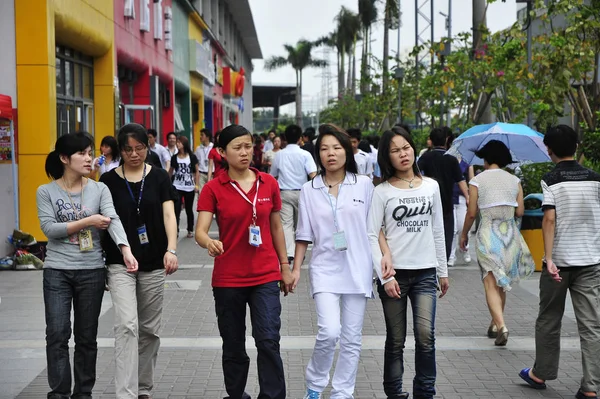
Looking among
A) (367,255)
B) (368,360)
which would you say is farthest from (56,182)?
(368,360)

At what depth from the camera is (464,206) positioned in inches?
559

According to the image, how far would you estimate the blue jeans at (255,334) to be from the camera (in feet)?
19.2

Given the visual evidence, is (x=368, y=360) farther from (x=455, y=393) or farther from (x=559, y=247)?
(x=559, y=247)

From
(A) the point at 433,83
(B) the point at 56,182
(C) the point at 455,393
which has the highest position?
(A) the point at 433,83

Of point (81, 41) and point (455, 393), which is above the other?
point (81, 41)

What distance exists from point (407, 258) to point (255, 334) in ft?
3.42

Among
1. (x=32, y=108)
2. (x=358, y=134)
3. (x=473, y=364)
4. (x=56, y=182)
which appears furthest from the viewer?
(x=358, y=134)

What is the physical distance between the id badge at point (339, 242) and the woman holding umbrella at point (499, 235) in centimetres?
263

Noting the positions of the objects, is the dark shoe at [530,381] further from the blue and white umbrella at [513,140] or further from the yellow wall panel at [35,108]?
the yellow wall panel at [35,108]

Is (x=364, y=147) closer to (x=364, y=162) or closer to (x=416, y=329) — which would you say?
(x=364, y=162)

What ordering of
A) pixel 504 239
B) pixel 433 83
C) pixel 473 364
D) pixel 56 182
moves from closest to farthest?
pixel 56 182
pixel 473 364
pixel 504 239
pixel 433 83

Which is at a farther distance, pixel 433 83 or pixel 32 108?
pixel 433 83

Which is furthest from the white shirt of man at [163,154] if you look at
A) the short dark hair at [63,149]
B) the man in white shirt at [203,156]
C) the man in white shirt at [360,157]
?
the short dark hair at [63,149]

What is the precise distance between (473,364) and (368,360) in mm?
808
